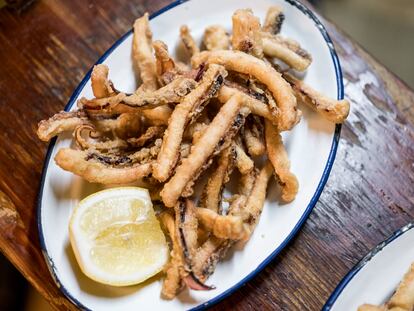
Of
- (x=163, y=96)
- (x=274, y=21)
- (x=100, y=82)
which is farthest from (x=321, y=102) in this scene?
(x=100, y=82)

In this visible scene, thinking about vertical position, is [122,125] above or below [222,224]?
above

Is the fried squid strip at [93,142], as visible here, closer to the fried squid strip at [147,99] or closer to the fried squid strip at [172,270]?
the fried squid strip at [147,99]

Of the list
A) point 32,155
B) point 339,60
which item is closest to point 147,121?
point 32,155

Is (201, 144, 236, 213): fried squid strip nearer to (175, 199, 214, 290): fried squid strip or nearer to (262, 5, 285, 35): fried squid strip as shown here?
(175, 199, 214, 290): fried squid strip

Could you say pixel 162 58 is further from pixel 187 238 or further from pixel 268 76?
pixel 187 238

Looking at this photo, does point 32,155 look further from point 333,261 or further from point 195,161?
point 333,261
